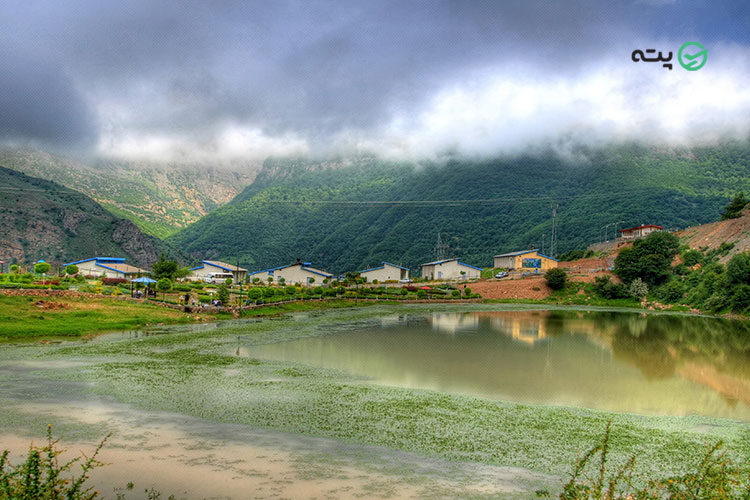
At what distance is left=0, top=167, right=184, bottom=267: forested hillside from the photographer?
80.3 m

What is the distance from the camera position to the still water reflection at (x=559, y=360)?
16.8 metres

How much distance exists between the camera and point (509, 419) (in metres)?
13.5

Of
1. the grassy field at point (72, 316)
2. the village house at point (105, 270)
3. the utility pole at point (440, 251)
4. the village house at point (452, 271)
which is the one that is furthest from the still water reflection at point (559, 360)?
the utility pole at point (440, 251)

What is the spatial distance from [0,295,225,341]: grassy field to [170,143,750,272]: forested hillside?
7456 cm

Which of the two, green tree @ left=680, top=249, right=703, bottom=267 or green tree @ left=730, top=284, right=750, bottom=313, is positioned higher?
green tree @ left=680, top=249, right=703, bottom=267

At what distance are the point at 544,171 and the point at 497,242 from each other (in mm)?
38141

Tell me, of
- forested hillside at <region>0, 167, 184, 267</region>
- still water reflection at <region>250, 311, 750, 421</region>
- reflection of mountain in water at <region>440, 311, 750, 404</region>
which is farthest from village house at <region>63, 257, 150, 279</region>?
reflection of mountain in water at <region>440, 311, 750, 404</region>

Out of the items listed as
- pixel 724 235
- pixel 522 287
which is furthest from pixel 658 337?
pixel 724 235

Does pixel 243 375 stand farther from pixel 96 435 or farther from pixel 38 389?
pixel 96 435

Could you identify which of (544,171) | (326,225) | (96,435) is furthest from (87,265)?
(544,171)

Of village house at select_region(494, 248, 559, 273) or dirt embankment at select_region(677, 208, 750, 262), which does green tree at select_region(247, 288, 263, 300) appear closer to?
village house at select_region(494, 248, 559, 273)

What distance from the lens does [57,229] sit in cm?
8638

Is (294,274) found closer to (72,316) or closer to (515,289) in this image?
(515,289)

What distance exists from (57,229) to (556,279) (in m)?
75.9
